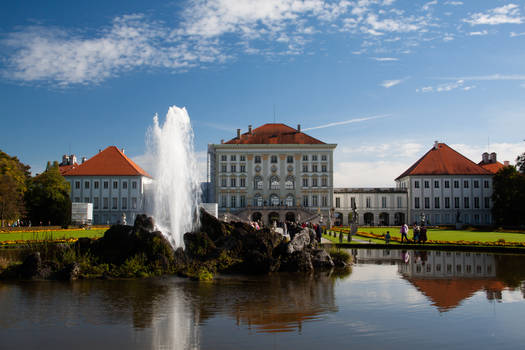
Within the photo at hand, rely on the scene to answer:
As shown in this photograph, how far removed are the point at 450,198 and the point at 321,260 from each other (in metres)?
61.1

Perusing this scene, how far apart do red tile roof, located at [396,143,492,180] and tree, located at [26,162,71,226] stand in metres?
48.9

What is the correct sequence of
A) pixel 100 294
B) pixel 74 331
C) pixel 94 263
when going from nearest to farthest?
pixel 74 331, pixel 100 294, pixel 94 263

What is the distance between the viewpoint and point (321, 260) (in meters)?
18.2

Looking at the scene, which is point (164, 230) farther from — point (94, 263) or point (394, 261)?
point (394, 261)

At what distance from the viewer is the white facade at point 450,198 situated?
73.2m

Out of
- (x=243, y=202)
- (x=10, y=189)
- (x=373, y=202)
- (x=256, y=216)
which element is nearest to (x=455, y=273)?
(x=10, y=189)

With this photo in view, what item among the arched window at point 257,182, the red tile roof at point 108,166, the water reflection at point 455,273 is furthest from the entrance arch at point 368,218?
the water reflection at point 455,273

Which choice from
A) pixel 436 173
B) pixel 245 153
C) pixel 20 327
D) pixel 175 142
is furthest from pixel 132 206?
pixel 20 327

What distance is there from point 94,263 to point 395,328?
35.1 ft

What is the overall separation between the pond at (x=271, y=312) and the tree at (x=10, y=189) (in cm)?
3480

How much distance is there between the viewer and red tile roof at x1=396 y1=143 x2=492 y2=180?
241 ft

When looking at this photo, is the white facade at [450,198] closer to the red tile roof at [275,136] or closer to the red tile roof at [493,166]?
the red tile roof at [493,166]

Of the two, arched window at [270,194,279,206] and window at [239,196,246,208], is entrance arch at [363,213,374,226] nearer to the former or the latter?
arched window at [270,194,279,206]

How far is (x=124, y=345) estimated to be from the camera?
7883 millimetres
